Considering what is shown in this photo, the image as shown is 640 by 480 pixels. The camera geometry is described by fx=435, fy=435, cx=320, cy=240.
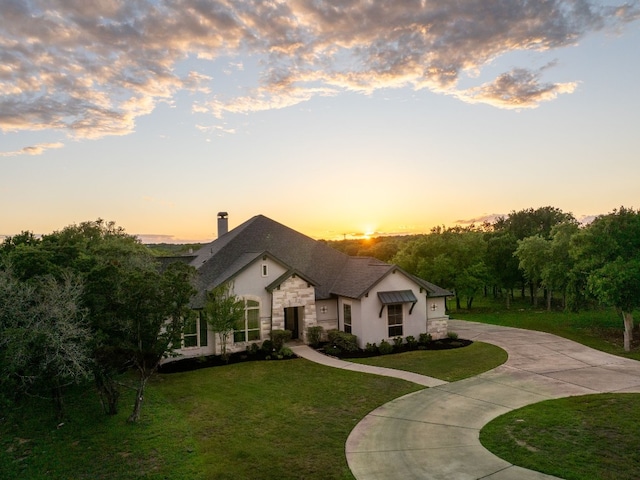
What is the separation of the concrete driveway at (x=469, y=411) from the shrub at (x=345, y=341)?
23.3 ft

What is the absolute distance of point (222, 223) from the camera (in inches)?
1378

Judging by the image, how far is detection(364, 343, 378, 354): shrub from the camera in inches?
903

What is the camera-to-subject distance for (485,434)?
11992 mm

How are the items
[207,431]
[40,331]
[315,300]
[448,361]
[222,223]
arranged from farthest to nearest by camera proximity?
[222,223], [315,300], [448,361], [207,431], [40,331]

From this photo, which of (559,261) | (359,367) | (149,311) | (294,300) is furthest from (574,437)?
(559,261)

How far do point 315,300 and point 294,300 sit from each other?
4.55 feet

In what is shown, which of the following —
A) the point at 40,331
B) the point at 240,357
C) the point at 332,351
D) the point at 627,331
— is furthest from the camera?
the point at 332,351

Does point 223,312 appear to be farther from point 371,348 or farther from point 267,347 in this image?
point 371,348

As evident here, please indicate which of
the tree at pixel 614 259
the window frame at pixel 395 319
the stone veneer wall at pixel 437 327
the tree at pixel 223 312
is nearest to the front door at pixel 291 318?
the tree at pixel 223 312

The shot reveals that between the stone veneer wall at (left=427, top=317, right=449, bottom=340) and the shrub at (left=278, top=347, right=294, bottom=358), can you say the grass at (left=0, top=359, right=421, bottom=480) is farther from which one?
the stone veneer wall at (left=427, top=317, right=449, bottom=340)

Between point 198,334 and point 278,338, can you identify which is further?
point 278,338

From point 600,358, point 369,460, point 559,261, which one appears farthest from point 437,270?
point 369,460

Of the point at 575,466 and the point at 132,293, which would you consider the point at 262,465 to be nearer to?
the point at 132,293

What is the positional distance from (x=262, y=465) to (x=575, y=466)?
23.6ft
